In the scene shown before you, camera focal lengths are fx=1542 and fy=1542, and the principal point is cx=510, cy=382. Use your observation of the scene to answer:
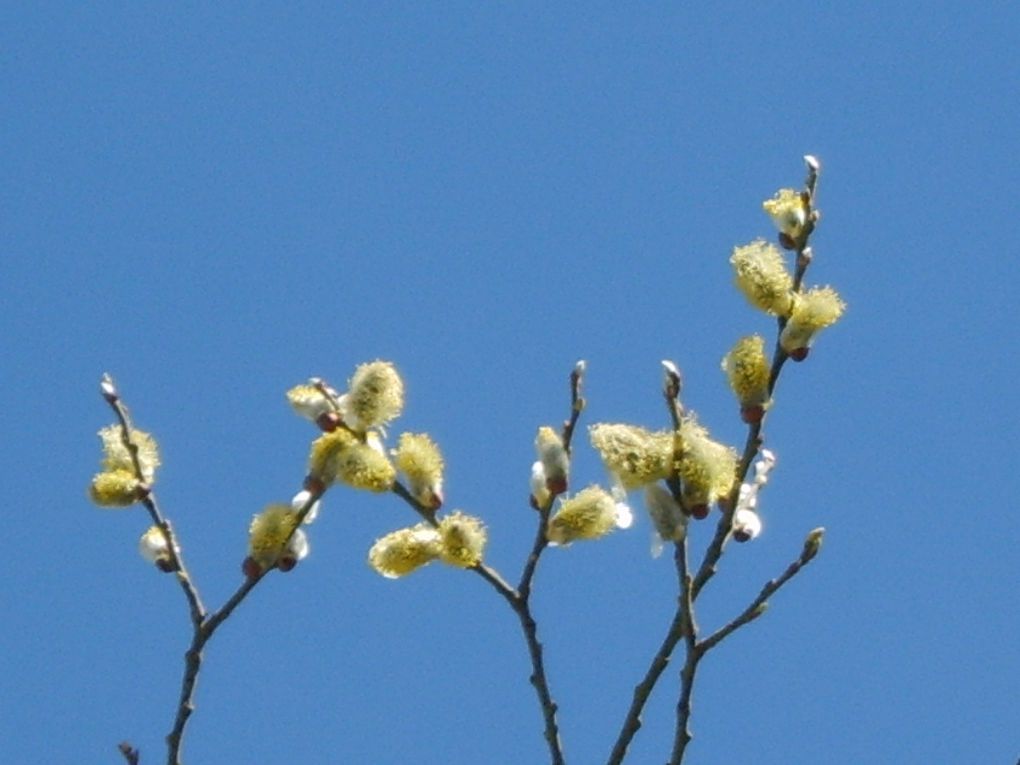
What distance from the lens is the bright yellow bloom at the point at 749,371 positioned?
2014 millimetres

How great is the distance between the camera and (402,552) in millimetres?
2152

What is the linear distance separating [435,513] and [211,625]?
38cm

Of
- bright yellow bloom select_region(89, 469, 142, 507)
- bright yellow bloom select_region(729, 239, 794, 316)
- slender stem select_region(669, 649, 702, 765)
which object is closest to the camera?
slender stem select_region(669, 649, 702, 765)

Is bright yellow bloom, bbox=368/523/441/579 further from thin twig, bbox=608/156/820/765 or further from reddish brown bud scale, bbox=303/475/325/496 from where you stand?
thin twig, bbox=608/156/820/765

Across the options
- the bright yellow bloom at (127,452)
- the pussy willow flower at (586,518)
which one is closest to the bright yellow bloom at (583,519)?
the pussy willow flower at (586,518)

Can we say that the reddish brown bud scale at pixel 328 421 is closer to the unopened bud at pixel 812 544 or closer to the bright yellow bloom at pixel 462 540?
the bright yellow bloom at pixel 462 540

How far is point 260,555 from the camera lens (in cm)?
211

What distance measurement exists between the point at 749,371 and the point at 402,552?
1.79 feet

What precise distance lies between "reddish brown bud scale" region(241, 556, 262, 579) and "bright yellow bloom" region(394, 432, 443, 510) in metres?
0.25

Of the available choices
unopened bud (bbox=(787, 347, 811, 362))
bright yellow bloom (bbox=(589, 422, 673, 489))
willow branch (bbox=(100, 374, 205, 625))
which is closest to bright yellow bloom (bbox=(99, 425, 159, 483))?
willow branch (bbox=(100, 374, 205, 625))

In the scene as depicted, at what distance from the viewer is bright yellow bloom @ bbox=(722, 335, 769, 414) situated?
201cm

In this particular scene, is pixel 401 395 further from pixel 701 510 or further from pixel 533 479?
pixel 701 510

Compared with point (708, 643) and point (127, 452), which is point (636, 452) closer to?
point (708, 643)

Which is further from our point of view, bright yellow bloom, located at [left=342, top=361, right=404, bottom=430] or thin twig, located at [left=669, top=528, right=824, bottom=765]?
bright yellow bloom, located at [left=342, top=361, right=404, bottom=430]
